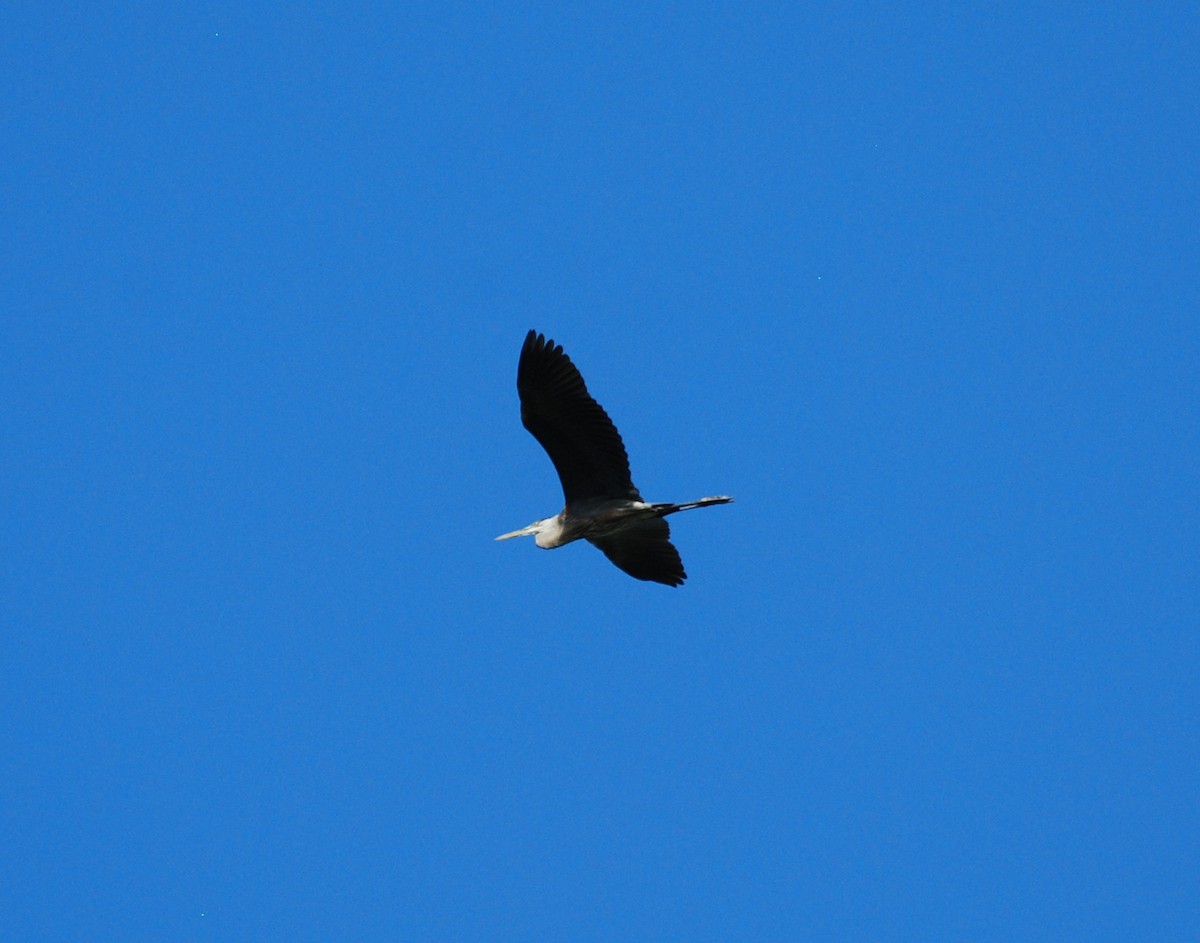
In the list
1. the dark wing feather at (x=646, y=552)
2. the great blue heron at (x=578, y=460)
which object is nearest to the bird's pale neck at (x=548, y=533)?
the great blue heron at (x=578, y=460)

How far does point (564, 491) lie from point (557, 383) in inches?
53.1

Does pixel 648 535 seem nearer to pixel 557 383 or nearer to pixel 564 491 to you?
pixel 564 491

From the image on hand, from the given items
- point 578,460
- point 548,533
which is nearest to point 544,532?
point 548,533

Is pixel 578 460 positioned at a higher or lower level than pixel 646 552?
higher

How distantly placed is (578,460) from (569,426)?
44cm

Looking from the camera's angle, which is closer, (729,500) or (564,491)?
(729,500)

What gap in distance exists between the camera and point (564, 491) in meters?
12.8

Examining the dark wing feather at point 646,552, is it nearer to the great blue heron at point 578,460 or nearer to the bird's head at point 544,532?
the great blue heron at point 578,460

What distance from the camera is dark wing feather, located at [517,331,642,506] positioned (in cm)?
1187

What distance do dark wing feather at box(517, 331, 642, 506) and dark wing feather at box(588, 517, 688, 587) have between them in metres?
0.85

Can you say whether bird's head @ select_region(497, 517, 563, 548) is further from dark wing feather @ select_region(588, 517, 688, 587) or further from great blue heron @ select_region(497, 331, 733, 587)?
dark wing feather @ select_region(588, 517, 688, 587)

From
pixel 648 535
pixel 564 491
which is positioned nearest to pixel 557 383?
pixel 564 491

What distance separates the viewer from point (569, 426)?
1223 centimetres

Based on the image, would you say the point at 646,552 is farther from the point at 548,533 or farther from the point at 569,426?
the point at 569,426
